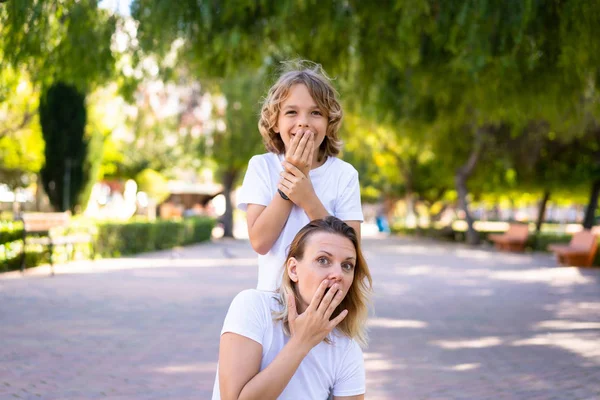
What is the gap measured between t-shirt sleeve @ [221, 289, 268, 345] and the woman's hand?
12 cm

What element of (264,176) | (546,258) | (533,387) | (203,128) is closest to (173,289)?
(533,387)

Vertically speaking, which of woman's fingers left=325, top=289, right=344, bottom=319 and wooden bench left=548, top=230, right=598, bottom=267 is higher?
woman's fingers left=325, top=289, right=344, bottom=319

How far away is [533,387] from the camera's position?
17.9ft

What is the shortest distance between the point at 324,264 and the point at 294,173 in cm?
53

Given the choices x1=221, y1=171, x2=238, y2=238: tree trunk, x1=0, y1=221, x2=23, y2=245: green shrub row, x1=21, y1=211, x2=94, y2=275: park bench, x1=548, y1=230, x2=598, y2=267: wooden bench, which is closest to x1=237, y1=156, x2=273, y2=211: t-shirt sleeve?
x1=21, y1=211, x2=94, y2=275: park bench

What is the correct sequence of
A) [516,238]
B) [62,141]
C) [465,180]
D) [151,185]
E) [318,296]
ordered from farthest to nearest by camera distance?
[151,185], [465,180], [516,238], [62,141], [318,296]

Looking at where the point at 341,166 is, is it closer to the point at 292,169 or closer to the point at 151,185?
the point at 292,169

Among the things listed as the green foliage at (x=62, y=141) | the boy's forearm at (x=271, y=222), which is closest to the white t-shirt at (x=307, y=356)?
the boy's forearm at (x=271, y=222)

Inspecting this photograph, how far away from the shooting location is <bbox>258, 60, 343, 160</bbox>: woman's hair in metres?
2.79

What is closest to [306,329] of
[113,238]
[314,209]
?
[314,209]

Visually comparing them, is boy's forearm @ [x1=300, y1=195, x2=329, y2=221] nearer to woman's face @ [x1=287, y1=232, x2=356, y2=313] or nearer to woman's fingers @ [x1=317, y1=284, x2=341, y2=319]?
woman's face @ [x1=287, y1=232, x2=356, y2=313]

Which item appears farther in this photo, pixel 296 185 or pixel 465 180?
pixel 465 180

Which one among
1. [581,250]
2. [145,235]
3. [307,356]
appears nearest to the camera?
[307,356]

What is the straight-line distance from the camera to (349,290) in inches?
94.7
